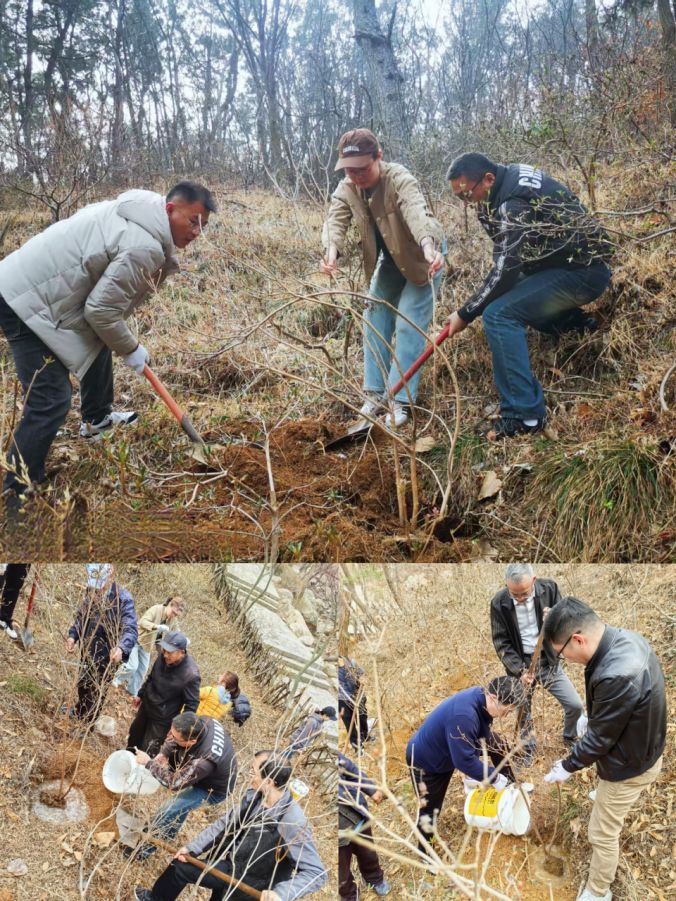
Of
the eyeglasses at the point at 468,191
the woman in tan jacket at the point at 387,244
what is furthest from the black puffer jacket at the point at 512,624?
the eyeglasses at the point at 468,191

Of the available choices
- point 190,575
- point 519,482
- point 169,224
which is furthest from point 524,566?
point 169,224

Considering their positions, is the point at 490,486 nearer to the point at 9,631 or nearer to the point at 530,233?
the point at 530,233

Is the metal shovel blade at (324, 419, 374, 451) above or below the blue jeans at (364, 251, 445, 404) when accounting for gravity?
below

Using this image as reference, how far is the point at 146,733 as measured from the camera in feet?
12.6

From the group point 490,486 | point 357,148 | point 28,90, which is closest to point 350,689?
point 490,486

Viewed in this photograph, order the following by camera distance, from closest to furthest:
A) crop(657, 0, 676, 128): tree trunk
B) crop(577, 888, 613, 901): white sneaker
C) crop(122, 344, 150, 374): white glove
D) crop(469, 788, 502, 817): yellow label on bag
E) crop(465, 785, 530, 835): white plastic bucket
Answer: crop(577, 888, 613, 901): white sneaker
crop(465, 785, 530, 835): white plastic bucket
crop(469, 788, 502, 817): yellow label on bag
crop(122, 344, 150, 374): white glove
crop(657, 0, 676, 128): tree trunk

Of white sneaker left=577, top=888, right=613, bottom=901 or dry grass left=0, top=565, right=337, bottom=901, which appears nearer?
white sneaker left=577, top=888, right=613, bottom=901

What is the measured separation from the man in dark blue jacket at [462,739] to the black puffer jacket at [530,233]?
168 centimetres

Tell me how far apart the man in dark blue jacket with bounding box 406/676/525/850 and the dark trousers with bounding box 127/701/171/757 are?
1.39m

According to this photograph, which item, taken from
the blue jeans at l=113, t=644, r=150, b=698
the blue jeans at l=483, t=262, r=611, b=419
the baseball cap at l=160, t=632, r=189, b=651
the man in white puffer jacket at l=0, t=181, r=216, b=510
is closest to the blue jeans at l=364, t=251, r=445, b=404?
the blue jeans at l=483, t=262, r=611, b=419

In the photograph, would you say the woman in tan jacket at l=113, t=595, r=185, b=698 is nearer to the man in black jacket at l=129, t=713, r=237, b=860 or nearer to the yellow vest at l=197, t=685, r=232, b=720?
the yellow vest at l=197, t=685, r=232, b=720

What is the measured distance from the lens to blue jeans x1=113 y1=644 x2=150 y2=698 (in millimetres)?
3914

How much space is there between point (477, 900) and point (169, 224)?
2664 mm

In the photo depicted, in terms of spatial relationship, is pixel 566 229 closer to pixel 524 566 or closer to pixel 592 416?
pixel 592 416
